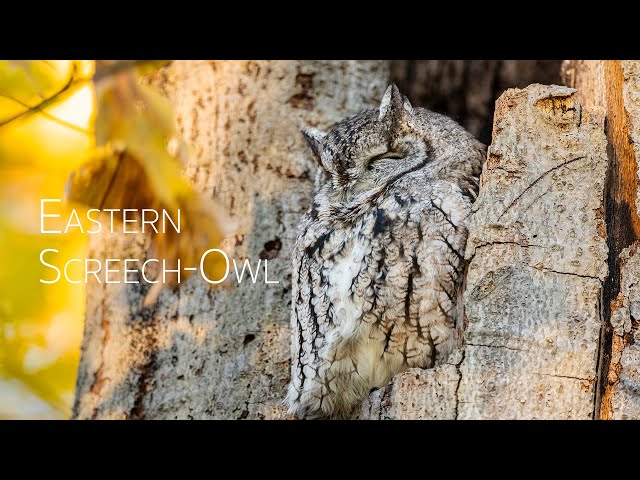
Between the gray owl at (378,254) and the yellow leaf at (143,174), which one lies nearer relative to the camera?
the yellow leaf at (143,174)

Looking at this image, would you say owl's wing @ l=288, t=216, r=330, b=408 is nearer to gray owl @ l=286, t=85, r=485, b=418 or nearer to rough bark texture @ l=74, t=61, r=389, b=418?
gray owl @ l=286, t=85, r=485, b=418

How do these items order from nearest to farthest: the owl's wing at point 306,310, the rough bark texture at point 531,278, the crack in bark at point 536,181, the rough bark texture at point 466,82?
1. the rough bark texture at point 531,278
2. the crack in bark at point 536,181
3. the owl's wing at point 306,310
4. the rough bark texture at point 466,82

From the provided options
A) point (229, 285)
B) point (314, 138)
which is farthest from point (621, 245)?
point (229, 285)

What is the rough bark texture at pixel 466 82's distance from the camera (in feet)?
10.1

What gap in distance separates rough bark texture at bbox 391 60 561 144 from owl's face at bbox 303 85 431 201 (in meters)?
0.82

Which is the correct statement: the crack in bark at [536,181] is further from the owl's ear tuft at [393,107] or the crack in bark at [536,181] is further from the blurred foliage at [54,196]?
the blurred foliage at [54,196]

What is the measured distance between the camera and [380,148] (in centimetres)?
228

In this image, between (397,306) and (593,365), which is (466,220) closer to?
(397,306)

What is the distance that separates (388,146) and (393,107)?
11 cm

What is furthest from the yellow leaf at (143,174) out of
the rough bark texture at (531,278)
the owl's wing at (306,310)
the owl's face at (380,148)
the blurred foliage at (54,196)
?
the rough bark texture at (531,278)

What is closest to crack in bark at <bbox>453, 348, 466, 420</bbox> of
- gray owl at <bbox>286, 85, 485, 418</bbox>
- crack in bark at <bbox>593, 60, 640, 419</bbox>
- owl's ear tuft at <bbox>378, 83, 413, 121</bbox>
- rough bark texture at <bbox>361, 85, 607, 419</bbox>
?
rough bark texture at <bbox>361, 85, 607, 419</bbox>

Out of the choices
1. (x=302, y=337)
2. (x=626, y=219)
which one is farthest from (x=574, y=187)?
(x=302, y=337)

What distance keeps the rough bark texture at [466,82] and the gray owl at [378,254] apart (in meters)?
0.75

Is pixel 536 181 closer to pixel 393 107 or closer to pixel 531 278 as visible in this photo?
pixel 531 278
